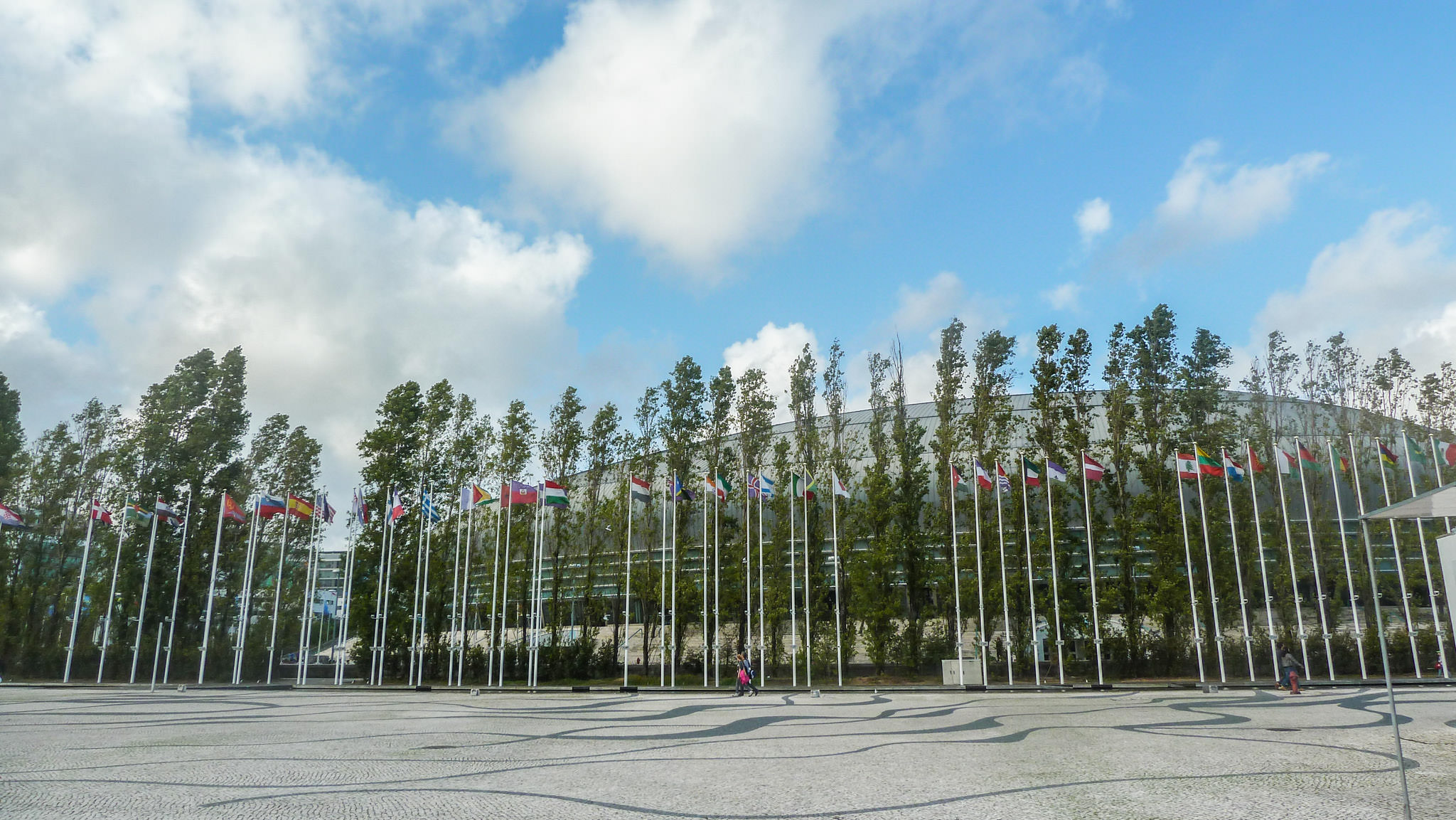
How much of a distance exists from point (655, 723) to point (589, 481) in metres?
28.3

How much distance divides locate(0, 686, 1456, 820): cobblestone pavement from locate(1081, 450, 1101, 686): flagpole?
11.2 metres

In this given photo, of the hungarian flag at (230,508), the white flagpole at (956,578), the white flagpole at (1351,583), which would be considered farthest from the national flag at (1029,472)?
the hungarian flag at (230,508)

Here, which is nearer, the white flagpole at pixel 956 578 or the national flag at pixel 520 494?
the white flagpole at pixel 956 578

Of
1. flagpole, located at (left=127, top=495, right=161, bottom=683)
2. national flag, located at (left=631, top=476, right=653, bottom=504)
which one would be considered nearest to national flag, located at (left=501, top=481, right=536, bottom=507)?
national flag, located at (left=631, top=476, right=653, bottom=504)

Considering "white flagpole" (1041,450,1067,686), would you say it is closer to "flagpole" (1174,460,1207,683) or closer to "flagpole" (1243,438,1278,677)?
"flagpole" (1174,460,1207,683)

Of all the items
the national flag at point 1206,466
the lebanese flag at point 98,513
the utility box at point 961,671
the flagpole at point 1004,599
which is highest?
the national flag at point 1206,466

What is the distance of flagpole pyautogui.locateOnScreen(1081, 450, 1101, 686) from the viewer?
35.3 metres

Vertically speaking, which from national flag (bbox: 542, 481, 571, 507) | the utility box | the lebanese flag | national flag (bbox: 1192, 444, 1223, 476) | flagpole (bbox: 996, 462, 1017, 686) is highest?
national flag (bbox: 1192, 444, 1223, 476)

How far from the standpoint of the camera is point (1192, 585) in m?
35.0

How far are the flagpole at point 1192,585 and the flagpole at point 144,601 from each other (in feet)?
141

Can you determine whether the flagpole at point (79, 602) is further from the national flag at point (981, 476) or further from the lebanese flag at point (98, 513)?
the national flag at point (981, 476)

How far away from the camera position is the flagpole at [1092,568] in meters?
35.3

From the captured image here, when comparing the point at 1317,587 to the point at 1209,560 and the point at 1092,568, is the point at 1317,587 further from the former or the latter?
the point at 1092,568

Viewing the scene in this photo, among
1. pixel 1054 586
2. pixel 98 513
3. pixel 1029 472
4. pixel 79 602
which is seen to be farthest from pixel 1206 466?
pixel 79 602
